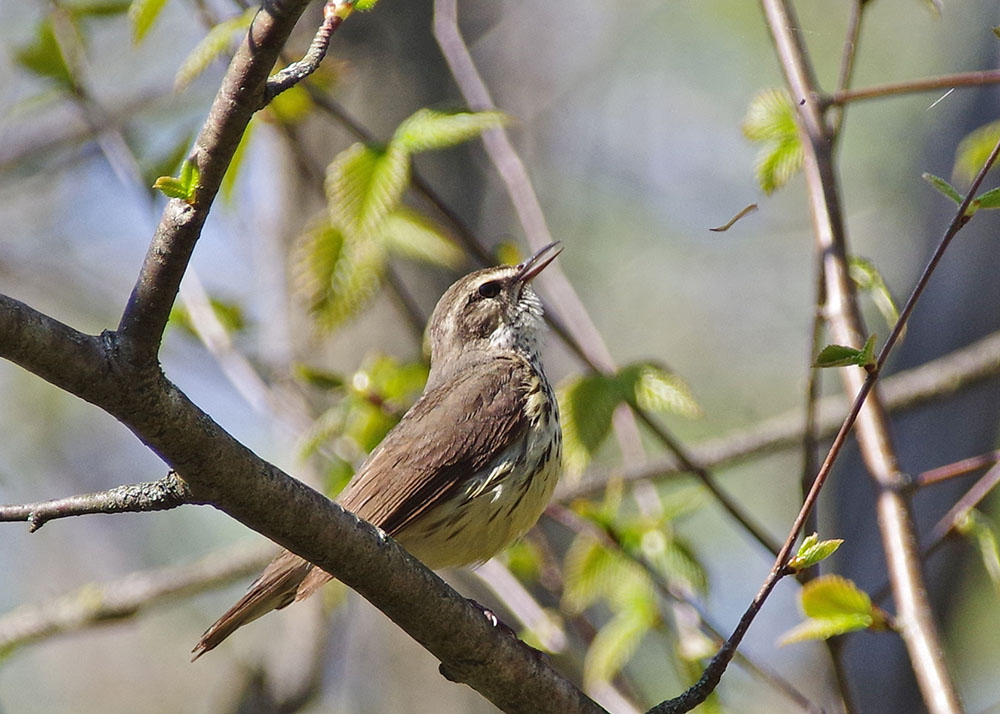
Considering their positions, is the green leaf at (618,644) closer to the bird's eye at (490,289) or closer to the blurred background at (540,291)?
the blurred background at (540,291)

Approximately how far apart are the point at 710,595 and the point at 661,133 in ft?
26.6

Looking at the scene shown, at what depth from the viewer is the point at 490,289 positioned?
571cm

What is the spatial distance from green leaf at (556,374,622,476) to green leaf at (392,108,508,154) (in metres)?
1.00

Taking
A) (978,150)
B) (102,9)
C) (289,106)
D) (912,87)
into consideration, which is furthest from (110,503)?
(978,150)

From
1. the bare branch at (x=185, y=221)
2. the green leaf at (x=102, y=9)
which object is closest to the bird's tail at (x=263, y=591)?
the bare branch at (x=185, y=221)

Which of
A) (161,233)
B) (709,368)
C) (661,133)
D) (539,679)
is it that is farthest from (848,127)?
(161,233)

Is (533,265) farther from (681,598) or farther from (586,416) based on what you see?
(681,598)

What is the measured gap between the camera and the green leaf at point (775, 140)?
387 cm

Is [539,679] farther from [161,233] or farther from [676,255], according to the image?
[676,255]

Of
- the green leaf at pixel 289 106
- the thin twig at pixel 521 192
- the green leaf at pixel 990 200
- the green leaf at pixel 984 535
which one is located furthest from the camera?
the thin twig at pixel 521 192

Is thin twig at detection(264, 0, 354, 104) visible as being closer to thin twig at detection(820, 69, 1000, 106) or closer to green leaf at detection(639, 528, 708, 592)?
thin twig at detection(820, 69, 1000, 106)

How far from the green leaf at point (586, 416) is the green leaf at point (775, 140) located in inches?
35.6

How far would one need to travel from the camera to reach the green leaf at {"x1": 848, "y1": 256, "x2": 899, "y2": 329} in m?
3.48

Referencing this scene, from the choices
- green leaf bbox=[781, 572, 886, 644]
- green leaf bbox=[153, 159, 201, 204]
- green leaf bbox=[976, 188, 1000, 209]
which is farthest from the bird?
green leaf bbox=[976, 188, 1000, 209]
